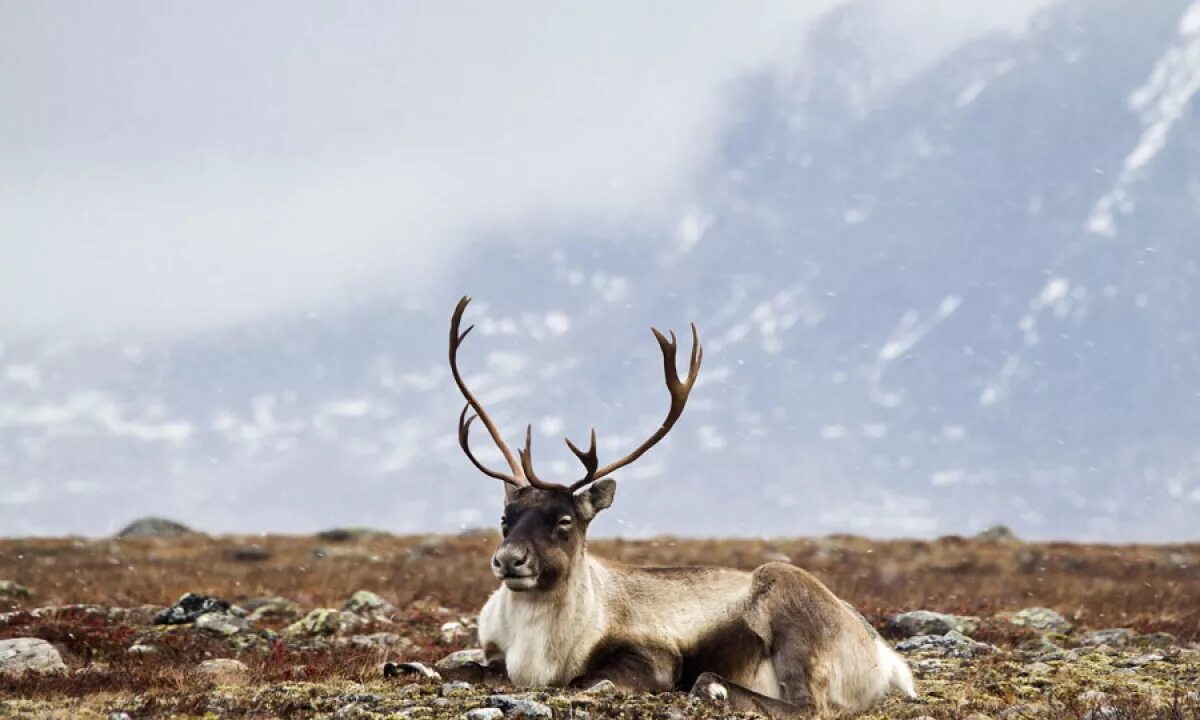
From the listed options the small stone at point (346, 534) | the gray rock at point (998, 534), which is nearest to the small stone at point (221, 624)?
the small stone at point (346, 534)

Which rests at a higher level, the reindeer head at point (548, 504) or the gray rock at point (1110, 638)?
the reindeer head at point (548, 504)

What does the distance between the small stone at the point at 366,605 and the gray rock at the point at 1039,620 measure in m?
10.7

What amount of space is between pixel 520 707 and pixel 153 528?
49139mm

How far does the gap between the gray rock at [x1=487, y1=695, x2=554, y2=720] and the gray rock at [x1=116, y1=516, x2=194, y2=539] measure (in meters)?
46.6

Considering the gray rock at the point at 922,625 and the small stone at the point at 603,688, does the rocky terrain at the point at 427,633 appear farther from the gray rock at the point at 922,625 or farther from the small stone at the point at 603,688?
the small stone at the point at 603,688

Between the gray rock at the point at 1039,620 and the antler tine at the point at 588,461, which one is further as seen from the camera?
the gray rock at the point at 1039,620

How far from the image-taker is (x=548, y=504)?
10523mm

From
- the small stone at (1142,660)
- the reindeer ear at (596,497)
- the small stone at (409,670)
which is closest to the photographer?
the reindeer ear at (596,497)

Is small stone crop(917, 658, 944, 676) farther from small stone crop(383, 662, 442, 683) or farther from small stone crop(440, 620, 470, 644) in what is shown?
small stone crop(440, 620, 470, 644)

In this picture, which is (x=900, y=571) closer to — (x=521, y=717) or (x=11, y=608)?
(x=11, y=608)

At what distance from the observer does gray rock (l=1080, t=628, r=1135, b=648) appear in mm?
16562

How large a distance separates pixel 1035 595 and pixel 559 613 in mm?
19106

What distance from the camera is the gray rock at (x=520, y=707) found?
28.4 feet

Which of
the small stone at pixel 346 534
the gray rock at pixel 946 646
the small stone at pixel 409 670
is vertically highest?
the small stone at pixel 346 534
